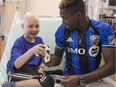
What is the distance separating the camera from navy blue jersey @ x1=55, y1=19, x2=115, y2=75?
147 cm

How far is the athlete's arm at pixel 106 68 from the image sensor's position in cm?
139

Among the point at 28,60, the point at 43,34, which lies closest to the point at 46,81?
the point at 28,60

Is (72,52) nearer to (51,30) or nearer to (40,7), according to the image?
(51,30)

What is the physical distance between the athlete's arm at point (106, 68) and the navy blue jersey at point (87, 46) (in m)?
0.05

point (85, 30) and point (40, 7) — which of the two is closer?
point (85, 30)

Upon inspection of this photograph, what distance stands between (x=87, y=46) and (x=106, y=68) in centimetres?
21

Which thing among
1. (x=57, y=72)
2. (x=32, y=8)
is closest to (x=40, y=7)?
(x=32, y=8)

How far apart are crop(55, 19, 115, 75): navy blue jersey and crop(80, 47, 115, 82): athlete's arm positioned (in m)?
0.05

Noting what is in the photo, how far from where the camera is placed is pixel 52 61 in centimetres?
168

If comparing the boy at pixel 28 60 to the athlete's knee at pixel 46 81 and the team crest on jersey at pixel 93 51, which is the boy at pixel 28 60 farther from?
the team crest on jersey at pixel 93 51

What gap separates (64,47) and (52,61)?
5.2 inches

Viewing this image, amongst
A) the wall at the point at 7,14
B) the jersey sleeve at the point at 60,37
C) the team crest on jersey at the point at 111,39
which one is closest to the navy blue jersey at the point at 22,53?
the jersey sleeve at the point at 60,37

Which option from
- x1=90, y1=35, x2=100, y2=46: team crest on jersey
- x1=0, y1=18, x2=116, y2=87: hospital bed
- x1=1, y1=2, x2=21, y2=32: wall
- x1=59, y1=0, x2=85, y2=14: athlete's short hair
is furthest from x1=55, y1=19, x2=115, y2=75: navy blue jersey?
x1=1, y1=2, x2=21, y2=32: wall

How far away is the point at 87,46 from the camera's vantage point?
1526 millimetres
